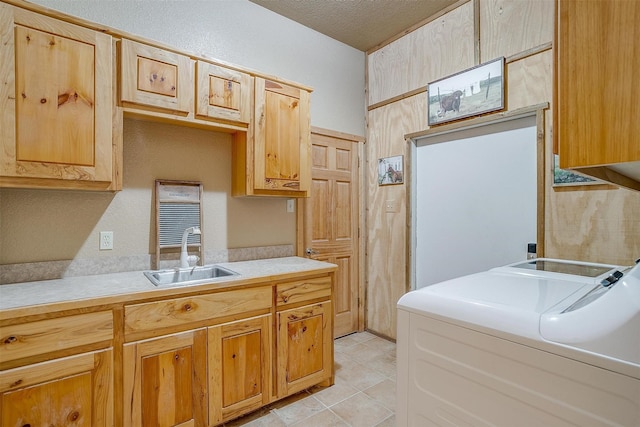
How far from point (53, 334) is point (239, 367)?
970 millimetres

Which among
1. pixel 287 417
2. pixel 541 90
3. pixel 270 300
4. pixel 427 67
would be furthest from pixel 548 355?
pixel 427 67

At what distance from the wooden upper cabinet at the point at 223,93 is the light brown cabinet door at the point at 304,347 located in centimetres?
143

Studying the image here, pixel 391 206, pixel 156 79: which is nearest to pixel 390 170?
pixel 391 206

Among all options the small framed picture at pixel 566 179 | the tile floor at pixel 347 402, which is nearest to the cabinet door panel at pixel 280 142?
the tile floor at pixel 347 402

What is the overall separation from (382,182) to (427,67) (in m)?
1.14

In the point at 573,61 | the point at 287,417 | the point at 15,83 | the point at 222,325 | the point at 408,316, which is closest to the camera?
the point at 573,61

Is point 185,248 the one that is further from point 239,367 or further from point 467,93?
point 467,93

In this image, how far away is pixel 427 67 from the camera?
290 cm

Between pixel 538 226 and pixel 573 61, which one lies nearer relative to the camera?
pixel 573 61

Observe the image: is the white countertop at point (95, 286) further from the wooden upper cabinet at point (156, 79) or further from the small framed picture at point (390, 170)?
the small framed picture at point (390, 170)

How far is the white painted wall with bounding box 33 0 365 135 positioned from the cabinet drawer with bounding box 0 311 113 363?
184 centimetres

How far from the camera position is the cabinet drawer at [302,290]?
2.14 metres

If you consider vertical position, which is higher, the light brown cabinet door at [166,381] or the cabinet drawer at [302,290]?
the cabinet drawer at [302,290]

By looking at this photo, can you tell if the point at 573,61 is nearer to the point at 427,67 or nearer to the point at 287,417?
the point at 287,417
